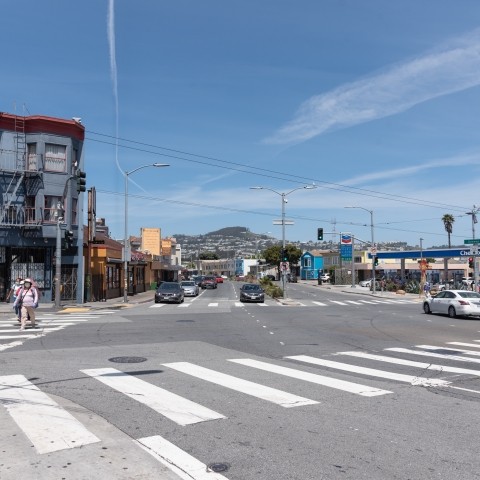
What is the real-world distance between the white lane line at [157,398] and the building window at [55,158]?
24.6m

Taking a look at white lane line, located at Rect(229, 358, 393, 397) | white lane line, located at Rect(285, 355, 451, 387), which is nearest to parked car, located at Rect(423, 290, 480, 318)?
white lane line, located at Rect(285, 355, 451, 387)

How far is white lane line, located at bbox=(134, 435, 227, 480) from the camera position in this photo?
5.04 meters

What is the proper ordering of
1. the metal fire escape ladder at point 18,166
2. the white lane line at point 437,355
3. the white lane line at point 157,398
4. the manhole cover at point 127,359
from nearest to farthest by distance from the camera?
1. the white lane line at point 157,398
2. the manhole cover at point 127,359
3. the white lane line at point 437,355
4. the metal fire escape ladder at point 18,166

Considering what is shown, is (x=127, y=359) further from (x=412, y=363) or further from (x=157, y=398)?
(x=412, y=363)

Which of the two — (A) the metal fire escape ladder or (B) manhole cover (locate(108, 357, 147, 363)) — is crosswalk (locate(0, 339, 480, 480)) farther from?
(A) the metal fire escape ladder

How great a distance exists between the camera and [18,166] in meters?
31.6

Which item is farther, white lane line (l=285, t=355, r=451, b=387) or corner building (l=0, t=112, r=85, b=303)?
corner building (l=0, t=112, r=85, b=303)

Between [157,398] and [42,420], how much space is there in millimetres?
1839

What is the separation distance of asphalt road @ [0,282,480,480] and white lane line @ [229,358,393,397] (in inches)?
1.4

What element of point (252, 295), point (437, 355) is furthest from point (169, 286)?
point (437, 355)

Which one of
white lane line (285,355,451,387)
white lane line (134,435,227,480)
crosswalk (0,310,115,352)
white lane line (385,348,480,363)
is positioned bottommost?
white lane line (385,348,480,363)

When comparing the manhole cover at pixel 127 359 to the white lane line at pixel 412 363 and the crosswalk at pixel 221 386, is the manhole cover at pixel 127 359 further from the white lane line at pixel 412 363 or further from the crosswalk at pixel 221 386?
the white lane line at pixel 412 363

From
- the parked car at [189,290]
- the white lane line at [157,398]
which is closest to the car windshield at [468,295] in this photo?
the white lane line at [157,398]

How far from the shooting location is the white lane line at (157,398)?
7062mm
